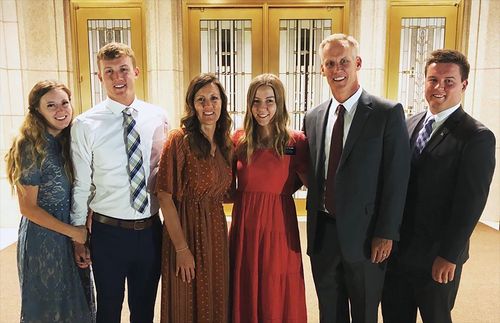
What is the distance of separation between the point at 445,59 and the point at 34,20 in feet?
16.2

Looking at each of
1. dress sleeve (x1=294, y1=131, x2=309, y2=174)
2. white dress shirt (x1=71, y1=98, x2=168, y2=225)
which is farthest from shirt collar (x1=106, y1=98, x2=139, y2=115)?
dress sleeve (x1=294, y1=131, x2=309, y2=174)

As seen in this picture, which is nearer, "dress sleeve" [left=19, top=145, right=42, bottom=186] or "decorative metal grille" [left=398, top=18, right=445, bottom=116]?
"dress sleeve" [left=19, top=145, right=42, bottom=186]

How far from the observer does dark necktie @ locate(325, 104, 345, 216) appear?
207 centimetres

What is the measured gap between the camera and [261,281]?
88.0 inches

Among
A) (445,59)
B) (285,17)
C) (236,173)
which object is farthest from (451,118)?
(285,17)

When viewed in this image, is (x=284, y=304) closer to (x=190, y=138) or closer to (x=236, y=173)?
(x=236, y=173)

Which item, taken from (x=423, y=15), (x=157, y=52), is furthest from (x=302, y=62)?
(x=157, y=52)

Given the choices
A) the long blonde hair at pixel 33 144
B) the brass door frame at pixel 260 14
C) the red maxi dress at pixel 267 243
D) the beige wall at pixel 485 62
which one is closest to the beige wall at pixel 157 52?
the beige wall at pixel 485 62

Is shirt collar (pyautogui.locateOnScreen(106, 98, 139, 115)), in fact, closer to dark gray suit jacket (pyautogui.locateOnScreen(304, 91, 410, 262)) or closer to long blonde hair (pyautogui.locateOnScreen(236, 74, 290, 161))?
long blonde hair (pyautogui.locateOnScreen(236, 74, 290, 161))

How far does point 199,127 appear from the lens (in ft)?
6.89

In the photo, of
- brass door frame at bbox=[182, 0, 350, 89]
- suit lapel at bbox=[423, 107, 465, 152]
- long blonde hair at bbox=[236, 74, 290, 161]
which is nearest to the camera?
suit lapel at bbox=[423, 107, 465, 152]

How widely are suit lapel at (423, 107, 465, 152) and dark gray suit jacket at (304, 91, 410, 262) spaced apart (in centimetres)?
14

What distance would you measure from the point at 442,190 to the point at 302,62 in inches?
150

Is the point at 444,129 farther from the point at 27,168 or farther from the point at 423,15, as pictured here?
the point at 423,15
